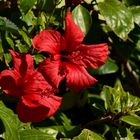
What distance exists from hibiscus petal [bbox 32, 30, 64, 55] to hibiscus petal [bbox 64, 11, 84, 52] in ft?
0.08

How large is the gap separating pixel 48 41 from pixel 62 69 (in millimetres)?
114

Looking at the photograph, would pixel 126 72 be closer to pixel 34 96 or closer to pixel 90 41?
pixel 90 41

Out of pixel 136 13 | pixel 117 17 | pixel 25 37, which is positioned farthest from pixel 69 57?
pixel 136 13

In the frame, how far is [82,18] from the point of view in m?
1.89

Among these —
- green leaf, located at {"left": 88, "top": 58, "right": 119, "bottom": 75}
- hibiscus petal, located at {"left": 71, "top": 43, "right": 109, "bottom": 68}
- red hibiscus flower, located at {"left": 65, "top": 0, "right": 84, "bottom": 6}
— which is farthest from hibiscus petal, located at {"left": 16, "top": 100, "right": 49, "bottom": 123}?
green leaf, located at {"left": 88, "top": 58, "right": 119, "bottom": 75}

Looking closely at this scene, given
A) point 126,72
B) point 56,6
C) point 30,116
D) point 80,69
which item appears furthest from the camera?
point 126,72

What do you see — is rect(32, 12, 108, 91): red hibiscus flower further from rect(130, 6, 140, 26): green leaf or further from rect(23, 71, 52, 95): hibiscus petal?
rect(130, 6, 140, 26): green leaf

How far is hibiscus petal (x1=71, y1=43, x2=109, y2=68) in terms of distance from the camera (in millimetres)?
1726

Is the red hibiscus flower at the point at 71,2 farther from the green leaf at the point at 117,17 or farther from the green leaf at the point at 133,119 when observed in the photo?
the green leaf at the point at 133,119

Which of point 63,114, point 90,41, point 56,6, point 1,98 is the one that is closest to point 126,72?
point 90,41

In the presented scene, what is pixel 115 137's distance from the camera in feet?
6.43

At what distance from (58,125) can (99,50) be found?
39 cm

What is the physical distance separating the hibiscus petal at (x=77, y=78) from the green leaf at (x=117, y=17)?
0.23m

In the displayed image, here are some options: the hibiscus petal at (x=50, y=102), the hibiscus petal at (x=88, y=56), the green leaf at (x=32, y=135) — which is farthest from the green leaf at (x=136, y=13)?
the green leaf at (x=32, y=135)
